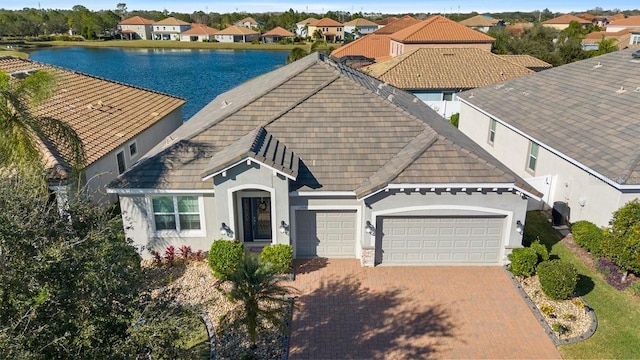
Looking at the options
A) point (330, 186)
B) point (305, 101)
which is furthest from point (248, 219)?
point (305, 101)

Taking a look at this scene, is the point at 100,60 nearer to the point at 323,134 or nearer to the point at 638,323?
the point at 323,134

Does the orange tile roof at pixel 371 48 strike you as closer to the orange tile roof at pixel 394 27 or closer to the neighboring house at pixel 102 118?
the orange tile roof at pixel 394 27

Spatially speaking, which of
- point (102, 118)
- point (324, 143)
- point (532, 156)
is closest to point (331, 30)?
point (102, 118)

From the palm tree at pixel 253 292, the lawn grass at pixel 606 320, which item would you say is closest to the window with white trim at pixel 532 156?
the lawn grass at pixel 606 320

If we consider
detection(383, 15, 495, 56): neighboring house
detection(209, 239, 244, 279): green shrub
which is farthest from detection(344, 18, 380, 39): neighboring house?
detection(209, 239, 244, 279): green shrub

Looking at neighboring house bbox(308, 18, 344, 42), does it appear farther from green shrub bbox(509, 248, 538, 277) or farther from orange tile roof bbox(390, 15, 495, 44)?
green shrub bbox(509, 248, 538, 277)

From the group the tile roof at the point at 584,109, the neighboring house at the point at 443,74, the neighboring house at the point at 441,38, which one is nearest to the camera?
the tile roof at the point at 584,109

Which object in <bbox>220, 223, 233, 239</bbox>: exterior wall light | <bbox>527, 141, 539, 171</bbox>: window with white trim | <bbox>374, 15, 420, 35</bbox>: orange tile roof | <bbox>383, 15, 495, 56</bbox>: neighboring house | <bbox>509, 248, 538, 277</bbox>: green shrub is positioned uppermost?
<bbox>374, 15, 420, 35</bbox>: orange tile roof
